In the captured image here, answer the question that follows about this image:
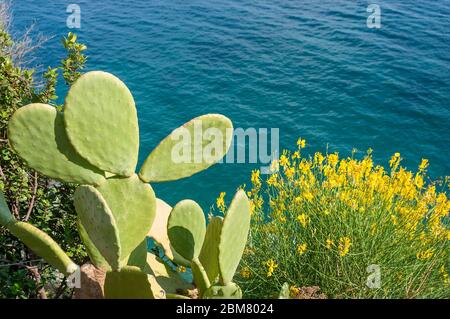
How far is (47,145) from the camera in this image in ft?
8.86

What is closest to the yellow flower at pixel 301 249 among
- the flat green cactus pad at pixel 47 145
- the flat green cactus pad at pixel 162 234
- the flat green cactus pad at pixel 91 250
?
the flat green cactus pad at pixel 162 234

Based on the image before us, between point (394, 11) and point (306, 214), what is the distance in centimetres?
1611

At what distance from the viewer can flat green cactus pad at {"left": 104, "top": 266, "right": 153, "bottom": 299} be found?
8.98 ft

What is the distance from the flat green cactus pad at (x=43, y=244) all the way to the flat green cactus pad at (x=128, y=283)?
0.69 feet

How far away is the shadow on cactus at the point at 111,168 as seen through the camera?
2566 mm

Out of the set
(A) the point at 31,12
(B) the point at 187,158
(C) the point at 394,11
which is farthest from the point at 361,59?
(B) the point at 187,158

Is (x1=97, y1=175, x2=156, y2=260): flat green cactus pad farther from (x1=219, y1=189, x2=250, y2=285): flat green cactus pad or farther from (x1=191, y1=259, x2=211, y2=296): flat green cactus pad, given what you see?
(x1=219, y1=189, x2=250, y2=285): flat green cactus pad

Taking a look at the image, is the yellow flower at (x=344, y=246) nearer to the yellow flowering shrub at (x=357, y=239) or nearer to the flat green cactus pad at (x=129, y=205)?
the yellow flowering shrub at (x=357, y=239)

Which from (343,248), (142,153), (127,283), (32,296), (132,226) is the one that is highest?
(132,226)

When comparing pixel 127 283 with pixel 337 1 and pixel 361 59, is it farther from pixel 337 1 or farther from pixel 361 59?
pixel 337 1

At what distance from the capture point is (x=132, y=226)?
293 cm

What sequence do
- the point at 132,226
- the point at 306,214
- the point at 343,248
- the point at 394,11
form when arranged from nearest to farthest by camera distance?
the point at 132,226, the point at 343,248, the point at 306,214, the point at 394,11

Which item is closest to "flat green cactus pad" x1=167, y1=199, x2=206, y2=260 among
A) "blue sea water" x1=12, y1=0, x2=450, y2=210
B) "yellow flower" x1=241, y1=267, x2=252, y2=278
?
"yellow flower" x1=241, y1=267, x2=252, y2=278

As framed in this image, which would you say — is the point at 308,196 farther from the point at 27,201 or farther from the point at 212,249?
the point at 27,201
